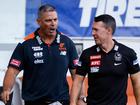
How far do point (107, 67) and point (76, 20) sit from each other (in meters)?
2.71

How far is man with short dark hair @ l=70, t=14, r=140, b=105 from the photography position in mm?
3861

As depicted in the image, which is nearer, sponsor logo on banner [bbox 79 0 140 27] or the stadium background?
the stadium background

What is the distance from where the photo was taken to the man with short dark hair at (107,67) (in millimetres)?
3861

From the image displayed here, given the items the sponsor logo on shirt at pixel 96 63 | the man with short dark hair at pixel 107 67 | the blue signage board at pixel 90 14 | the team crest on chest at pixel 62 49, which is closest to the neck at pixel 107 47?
the man with short dark hair at pixel 107 67

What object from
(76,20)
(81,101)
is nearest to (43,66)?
(81,101)

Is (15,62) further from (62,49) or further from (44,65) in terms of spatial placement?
(62,49)

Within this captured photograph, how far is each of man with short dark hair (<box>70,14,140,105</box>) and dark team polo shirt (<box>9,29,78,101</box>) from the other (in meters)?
0.30

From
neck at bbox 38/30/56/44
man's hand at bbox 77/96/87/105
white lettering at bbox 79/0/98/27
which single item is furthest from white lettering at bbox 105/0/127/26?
man's hand at bbox 77/96/87/105

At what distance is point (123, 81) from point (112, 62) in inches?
7.4

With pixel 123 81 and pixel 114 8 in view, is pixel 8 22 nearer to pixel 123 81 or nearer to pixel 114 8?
pixel 114 8

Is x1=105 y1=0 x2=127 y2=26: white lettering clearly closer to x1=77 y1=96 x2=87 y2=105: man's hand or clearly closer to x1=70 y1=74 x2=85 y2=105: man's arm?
x1=77 y1=96 x2=87 y2=105: man's hand

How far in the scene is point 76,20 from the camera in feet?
21.3

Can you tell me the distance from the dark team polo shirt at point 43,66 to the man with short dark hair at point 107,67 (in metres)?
0.30

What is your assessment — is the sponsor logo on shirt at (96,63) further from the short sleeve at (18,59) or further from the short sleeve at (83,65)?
the short sleeve at (18,59)
